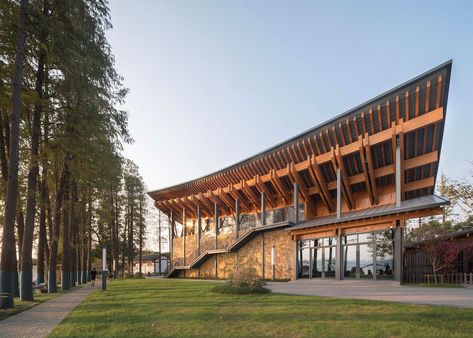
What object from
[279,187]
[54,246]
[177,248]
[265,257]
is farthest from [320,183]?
[177,248]

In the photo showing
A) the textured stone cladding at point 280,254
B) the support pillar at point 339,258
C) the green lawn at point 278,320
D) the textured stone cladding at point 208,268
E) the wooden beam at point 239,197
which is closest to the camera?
the green lawn at point 278,320

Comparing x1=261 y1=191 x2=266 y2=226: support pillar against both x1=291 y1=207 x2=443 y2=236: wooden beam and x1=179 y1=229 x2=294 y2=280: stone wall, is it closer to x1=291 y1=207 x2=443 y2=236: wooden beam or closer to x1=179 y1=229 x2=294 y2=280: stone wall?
x1=179 y1=229 x2=294 y2=280: stone wall

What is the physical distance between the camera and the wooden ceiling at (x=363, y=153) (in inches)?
851

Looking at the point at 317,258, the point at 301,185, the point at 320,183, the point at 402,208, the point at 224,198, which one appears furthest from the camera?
the point at 224,198

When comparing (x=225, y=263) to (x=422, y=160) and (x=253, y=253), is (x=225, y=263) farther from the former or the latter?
(x=422, y=160)

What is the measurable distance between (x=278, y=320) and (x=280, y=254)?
23273mm

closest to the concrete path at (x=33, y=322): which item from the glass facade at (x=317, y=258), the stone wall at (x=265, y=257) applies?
the stone wall at (x=265, y=257)

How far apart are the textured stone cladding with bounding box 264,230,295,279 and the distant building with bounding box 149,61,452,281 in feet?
0.28

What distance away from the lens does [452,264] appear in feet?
72.9

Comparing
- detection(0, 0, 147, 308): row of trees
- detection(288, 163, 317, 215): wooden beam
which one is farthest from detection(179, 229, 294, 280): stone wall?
detection(0, 0, 147, 308): row of trees

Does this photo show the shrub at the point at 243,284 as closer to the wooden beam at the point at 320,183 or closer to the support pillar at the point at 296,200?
the wooden beam at the point at 320,183

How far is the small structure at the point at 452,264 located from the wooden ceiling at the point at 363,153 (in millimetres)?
4365

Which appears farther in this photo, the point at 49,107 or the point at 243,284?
the point at 49,107

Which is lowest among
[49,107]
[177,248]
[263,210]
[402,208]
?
[177,248]
